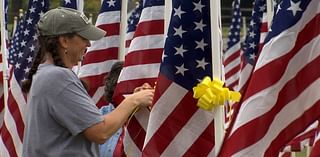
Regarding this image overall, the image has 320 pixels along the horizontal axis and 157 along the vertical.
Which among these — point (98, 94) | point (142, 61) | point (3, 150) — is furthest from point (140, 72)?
point (3, 150)

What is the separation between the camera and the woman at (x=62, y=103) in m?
4.42

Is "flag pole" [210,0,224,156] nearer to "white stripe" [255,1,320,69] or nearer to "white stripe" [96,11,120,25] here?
"white stripe" [255,1,320,69]

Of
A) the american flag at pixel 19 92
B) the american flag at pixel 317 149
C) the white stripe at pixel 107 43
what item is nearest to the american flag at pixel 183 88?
the american flag at pixel 317 149

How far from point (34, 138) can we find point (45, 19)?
0.65 meters

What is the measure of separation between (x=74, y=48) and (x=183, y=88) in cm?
66

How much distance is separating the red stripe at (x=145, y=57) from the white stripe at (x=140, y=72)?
30 mm

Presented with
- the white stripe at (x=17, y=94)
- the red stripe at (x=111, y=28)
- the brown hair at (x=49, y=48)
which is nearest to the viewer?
the brown hair at (x=49, y=48)

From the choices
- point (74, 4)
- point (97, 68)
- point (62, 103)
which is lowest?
point (97, 68)

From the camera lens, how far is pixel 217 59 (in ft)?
14.8

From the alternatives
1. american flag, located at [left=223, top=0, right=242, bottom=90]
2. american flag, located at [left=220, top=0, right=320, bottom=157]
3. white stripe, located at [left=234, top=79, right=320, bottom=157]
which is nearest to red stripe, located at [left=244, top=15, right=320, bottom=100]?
american flag, located at [left=220, top=0, right=320, bottom=157]

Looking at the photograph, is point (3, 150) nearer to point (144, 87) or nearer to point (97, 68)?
point (97, 68)

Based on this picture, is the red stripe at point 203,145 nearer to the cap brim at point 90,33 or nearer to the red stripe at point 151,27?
the cap brim at point 90,33

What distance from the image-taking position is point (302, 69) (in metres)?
4.05

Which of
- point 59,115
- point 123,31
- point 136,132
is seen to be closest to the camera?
point 59,115
